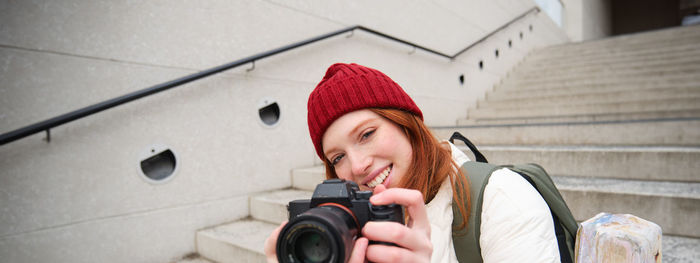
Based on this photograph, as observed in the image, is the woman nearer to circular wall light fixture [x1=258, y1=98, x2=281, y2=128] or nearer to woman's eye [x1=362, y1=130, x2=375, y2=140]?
woman's eye [x1=362, y1=130, x2=375, y2=140]

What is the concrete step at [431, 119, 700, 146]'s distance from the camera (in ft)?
7.25

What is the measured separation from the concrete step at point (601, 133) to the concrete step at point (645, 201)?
0.58m

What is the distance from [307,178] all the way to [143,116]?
3.61ft

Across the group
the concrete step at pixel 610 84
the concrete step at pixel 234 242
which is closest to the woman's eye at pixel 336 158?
the concrete step at pixel 234 242

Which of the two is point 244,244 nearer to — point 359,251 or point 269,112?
point 269,112

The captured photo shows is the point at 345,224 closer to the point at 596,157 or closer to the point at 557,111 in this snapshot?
the point at 596,157

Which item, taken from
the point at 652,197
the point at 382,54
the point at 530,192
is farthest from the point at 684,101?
the point at 530,192

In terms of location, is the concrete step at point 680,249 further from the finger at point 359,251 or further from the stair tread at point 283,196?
the stair tread at point 283,196

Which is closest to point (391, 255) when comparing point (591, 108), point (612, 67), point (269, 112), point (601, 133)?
point (269, 112)

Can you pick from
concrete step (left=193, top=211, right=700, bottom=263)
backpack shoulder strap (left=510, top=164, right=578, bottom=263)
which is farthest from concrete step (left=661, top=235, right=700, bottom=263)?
backpack shoulder strap (left=510, top=164, right=578, bottom=263)

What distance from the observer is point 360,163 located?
2.84ft

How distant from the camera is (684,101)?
2826 millimetres

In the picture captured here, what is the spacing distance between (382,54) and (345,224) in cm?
285

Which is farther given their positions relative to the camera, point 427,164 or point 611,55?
point 611,55
